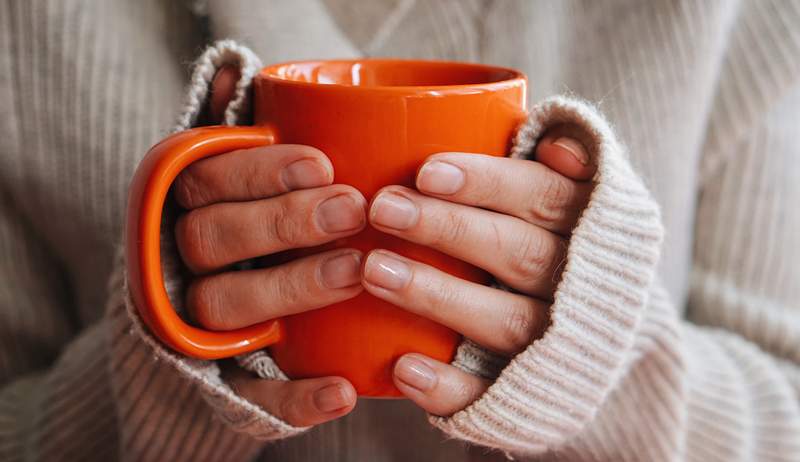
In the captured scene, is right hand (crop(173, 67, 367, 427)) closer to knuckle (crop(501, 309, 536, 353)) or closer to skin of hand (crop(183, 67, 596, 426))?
skin of hand (crop(183, 67, 596, 426))

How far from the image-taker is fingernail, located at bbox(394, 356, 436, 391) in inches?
16.0

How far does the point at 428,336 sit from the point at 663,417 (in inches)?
10.8

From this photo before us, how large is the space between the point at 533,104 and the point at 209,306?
1.31 feet

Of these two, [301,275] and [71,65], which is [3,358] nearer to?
[71,65]

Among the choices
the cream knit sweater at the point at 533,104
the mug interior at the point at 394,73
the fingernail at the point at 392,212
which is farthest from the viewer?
the cream knit sweater at the point at 533,104

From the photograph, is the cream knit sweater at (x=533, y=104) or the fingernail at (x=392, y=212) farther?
the cream knit sweater at (x=533, y=104)

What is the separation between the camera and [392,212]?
37 cm

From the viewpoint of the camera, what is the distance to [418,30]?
0.74 m

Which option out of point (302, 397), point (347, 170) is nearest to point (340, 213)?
point (347, 170)

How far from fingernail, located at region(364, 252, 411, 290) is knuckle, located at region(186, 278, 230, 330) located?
0.35ft

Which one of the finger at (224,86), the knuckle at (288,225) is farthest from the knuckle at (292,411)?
the finger at (224,86)

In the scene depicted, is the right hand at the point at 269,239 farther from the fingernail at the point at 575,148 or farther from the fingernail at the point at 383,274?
the fingernail at the point at 575,148

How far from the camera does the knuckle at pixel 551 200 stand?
430mm

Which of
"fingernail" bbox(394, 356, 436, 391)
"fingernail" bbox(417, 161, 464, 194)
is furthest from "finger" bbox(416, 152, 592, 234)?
"fingernail" bbox(394, 356, 436, 391)
